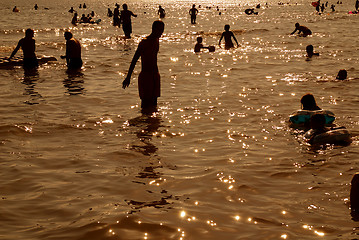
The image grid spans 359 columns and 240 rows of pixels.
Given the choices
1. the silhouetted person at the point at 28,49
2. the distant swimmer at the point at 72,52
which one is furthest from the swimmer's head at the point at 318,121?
the silhouetted person at the point at 28,49

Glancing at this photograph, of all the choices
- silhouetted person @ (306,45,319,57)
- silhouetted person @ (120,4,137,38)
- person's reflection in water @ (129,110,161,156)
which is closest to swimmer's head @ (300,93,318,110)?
person's reflection in water @ (129,110,161,156)

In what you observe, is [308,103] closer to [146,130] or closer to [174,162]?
[146,130]

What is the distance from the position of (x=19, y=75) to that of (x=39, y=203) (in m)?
10.9

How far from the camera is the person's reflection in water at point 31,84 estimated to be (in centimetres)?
1193

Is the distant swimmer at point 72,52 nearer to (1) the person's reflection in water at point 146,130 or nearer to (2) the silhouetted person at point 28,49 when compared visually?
(2) the silhouetted person at point 28,49

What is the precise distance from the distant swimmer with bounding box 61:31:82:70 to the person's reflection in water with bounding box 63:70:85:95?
273 mm

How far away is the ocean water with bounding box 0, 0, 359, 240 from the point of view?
5.16 meters

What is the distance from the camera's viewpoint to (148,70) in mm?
10125

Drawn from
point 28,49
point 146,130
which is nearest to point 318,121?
point 146,130

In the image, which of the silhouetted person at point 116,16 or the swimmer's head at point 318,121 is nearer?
the swimmer's head at point 318,121

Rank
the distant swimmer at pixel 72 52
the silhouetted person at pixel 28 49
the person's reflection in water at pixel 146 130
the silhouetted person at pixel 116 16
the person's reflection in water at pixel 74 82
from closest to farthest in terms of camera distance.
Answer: the person's reflection in water at pixel 146 130 < the person's reflection in water at pixel 74 82 < the distant swimmer at pixel 72 52 < the silhouetted person at pixel 28 49 < the silhouetted person at pixel 116 16

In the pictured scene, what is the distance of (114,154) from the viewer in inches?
300

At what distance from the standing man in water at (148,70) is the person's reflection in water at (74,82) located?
3.13 meters

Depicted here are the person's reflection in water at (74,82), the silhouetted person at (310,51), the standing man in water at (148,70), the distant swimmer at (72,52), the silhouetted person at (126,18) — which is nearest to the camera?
the standing man in water at (148,70)
